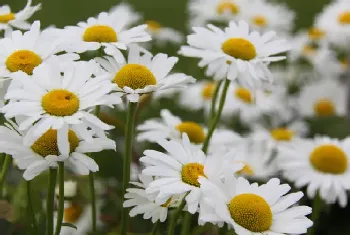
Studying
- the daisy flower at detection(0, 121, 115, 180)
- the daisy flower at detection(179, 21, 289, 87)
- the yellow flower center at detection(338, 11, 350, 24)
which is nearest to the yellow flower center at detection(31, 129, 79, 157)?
the daisy flower at detection(0, 121, 115, 180)

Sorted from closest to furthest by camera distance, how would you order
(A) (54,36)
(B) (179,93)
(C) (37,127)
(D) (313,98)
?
1. (C) (37,127)
2. (A) (54,36)
3. (D) (313,98)
4. (B) (179,93)

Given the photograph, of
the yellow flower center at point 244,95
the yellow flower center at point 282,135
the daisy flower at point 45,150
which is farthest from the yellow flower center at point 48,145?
the yellow flower center at point 244,95

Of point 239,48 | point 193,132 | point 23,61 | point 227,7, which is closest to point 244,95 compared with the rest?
point 227,7

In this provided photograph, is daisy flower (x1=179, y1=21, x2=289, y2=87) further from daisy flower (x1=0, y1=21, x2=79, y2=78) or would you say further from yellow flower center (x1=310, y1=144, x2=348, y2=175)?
yellow flower center (x1=310, y1=144, x2=348, y2=175)

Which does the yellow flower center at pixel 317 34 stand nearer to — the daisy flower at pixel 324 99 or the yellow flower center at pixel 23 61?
the daisy flower at pixel 324 99

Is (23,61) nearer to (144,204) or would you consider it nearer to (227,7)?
(144,204)

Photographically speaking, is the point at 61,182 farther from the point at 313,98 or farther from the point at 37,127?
the point at 313,98

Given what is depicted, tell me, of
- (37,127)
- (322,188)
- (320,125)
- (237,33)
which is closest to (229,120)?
(320,125)
